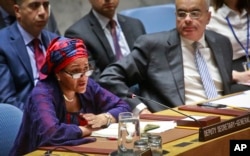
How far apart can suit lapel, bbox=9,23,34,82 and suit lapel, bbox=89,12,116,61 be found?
626 millimetres

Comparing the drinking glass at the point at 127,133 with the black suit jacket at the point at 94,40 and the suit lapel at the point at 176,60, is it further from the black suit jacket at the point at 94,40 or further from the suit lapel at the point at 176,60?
the black suit jacket at the point at 94,40

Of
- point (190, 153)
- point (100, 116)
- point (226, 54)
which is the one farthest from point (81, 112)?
point (226, 54)

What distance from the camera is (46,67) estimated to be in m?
2.97

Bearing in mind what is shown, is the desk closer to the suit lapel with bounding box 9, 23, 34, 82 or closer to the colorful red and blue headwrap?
the colorful red and blue headwrap

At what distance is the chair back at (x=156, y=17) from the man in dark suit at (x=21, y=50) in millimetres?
1147

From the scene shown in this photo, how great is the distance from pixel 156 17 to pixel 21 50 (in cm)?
148

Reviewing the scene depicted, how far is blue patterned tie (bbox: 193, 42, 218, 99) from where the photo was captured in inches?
151

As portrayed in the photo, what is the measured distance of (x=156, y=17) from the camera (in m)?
5.02

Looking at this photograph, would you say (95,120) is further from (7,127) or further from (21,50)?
(21,50)

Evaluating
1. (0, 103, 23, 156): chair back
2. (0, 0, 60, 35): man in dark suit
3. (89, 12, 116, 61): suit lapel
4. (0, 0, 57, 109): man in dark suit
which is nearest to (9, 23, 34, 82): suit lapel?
(0, 0, 57, 109): man in dark suit

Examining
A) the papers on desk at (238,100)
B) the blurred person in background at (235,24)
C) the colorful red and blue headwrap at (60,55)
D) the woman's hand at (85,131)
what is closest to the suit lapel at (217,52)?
the papers on desk at (238,100)

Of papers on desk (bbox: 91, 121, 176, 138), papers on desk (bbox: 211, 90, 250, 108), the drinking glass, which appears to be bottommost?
papers on desk (bbox: 211, 90, 250, 108)

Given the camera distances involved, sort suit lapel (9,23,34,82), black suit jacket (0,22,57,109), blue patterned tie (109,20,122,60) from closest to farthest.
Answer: black suit jacket (0,22,57,109) < suit lapel (9,23,34,82) < blue patterned tie (109,20,122,60)

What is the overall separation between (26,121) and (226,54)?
5.16 ft
